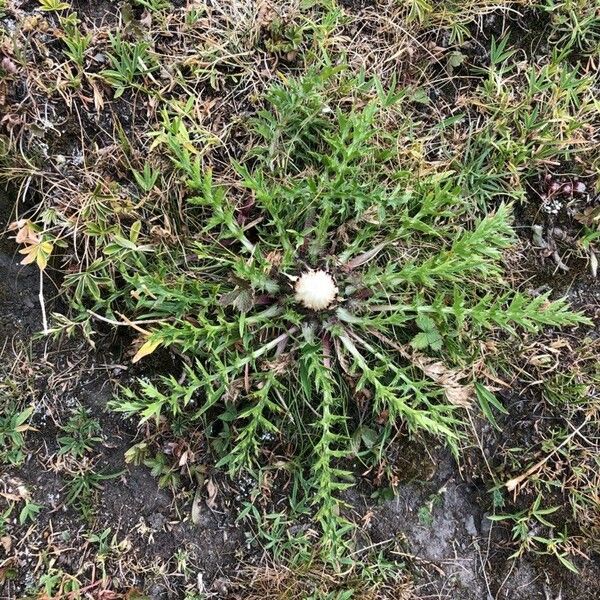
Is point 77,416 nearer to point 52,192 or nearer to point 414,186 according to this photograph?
point 52,192

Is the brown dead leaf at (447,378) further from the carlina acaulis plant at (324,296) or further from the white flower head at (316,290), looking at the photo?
the white flower head at (316,290)

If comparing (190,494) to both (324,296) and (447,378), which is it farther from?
(447,378)

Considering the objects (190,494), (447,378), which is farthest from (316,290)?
(190,494)

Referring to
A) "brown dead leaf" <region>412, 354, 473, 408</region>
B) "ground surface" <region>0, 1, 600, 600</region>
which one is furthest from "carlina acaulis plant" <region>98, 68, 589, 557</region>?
"ground surface" <region>0, 1, 600, 600</region>

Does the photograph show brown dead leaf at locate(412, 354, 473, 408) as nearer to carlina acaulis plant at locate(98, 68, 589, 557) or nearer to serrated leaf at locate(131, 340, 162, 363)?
carlina acaulis plant at locate(98, 68, 589, 557)

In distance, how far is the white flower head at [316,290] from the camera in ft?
8.20

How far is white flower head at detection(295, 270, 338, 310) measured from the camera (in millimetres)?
2500

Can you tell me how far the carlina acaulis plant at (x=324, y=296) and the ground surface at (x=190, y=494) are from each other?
5.8 inches

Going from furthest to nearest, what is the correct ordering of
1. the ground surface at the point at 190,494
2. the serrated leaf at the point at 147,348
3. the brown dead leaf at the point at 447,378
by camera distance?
the ground surface at the point at 190,494, the brown dead leaf at the point at 447,378, the serrated leaf at the point at 147,348

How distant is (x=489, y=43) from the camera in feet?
9.42

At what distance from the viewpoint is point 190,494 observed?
8.78 ft

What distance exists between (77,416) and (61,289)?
0.54 metres

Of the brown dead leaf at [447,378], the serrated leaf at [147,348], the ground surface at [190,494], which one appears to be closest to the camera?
the serrated leaf at [147,348]

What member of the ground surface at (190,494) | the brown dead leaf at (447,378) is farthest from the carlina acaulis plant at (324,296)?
the ground surface at (190,494)
